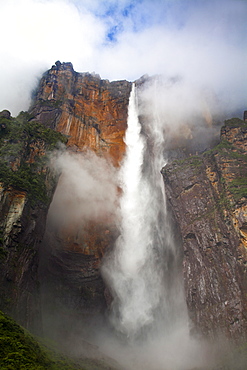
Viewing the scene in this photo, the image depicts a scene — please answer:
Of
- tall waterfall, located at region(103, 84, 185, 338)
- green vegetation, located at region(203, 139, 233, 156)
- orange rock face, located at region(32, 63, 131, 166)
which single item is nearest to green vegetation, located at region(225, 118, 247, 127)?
green vegetation, located at region(203, 139, 233, 156)

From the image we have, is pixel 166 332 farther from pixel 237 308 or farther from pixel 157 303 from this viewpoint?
pixel 237 308

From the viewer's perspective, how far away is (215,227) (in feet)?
93.4

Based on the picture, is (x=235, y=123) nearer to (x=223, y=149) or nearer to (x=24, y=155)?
(x=223, y=149)

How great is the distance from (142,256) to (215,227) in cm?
1045

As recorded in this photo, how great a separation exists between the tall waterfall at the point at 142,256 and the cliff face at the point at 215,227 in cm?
384

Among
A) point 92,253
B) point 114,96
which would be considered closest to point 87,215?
point 92,253

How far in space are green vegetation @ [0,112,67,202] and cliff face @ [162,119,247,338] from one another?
15838 mm

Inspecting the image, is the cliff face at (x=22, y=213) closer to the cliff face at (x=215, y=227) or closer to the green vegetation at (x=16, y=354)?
the green vegetation at (x=16, y=354)

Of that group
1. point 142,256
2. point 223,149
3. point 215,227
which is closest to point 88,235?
point 142,256

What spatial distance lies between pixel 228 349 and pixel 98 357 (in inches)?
423

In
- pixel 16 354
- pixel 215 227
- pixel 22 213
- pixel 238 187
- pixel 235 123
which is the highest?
pixel 235 123

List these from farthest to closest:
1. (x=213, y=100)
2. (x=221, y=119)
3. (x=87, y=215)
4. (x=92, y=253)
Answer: (x=213, y=100) → (x=221, y=119) → (x=87, y=215) → (x=92, y=253)

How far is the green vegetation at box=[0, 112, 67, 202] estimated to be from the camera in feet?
78.7

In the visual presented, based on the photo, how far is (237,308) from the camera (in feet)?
76.6
